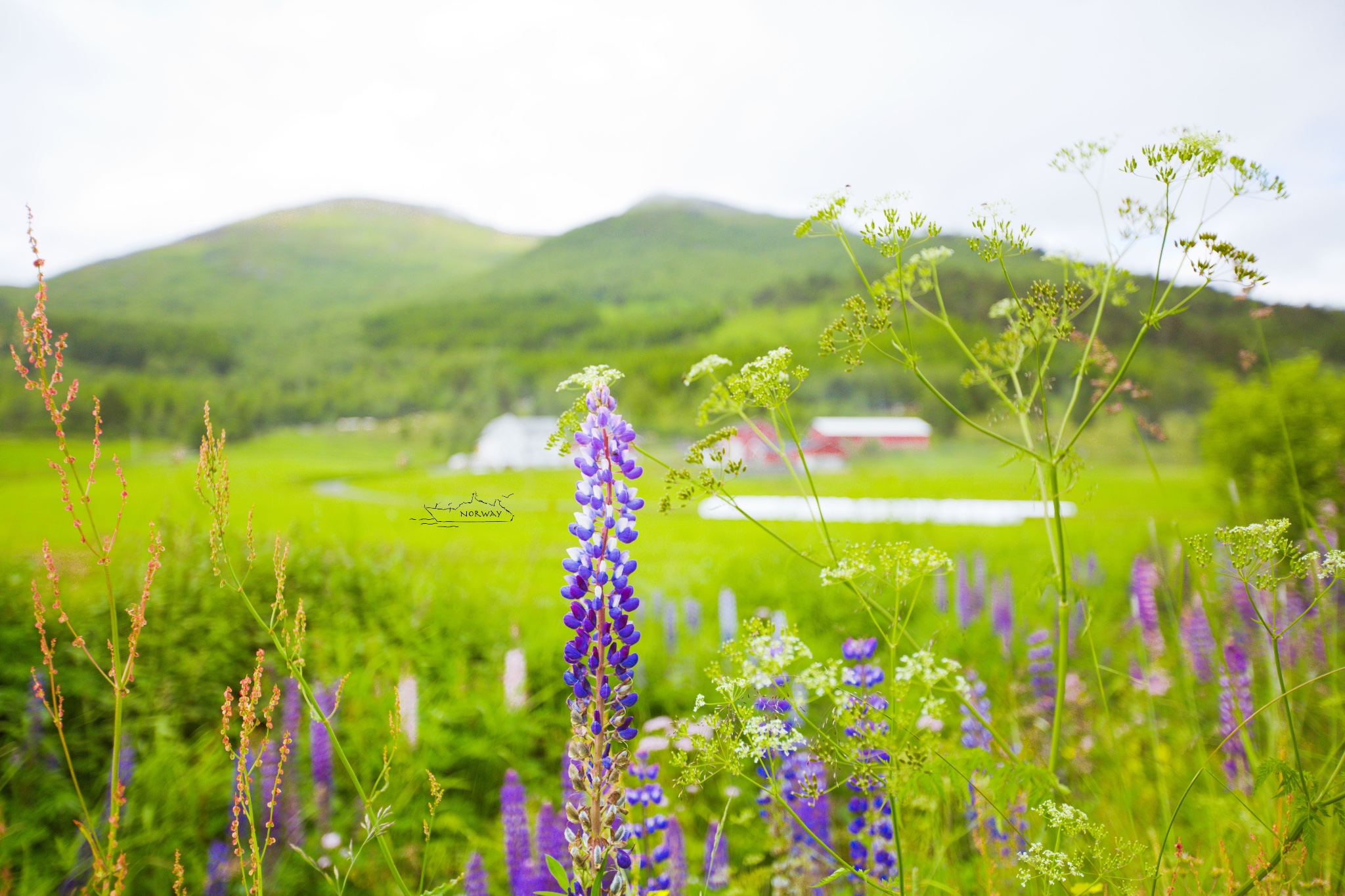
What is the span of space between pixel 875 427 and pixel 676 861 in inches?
242

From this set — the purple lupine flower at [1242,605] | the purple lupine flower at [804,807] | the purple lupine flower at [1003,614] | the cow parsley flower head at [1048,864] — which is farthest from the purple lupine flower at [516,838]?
the purple lupine flower at [1242,605]

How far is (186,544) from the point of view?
13.6 ft

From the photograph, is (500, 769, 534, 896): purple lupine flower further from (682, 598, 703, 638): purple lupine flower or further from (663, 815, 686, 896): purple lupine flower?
(682, 598, 703, 638): purple lupine flower

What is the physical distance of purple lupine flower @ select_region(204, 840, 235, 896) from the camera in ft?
8.11

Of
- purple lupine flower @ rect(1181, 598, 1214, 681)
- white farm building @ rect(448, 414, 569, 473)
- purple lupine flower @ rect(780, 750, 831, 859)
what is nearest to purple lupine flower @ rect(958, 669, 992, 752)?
purple lupine flower @ rect(780, 750, 831, 859)

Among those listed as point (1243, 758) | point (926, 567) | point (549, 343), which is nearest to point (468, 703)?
point (926, 567)

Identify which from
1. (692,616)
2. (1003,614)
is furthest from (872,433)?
(692,616)

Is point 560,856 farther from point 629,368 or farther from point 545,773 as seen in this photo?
point 629,368

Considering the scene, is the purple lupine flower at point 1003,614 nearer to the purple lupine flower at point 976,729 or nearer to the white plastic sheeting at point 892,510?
the white plastic sheeting at point 892,510

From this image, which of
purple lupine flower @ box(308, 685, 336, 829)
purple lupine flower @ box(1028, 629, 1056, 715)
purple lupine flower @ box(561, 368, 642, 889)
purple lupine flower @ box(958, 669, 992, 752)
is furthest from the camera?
purple lupine flower @ box(1028, 629, 1056, 715)

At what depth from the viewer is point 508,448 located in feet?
21.2

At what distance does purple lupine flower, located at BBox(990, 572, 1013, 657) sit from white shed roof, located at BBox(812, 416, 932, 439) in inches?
116

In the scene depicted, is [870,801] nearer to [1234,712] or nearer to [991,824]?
[991,824]

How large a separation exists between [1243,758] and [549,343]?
733 centimetres
